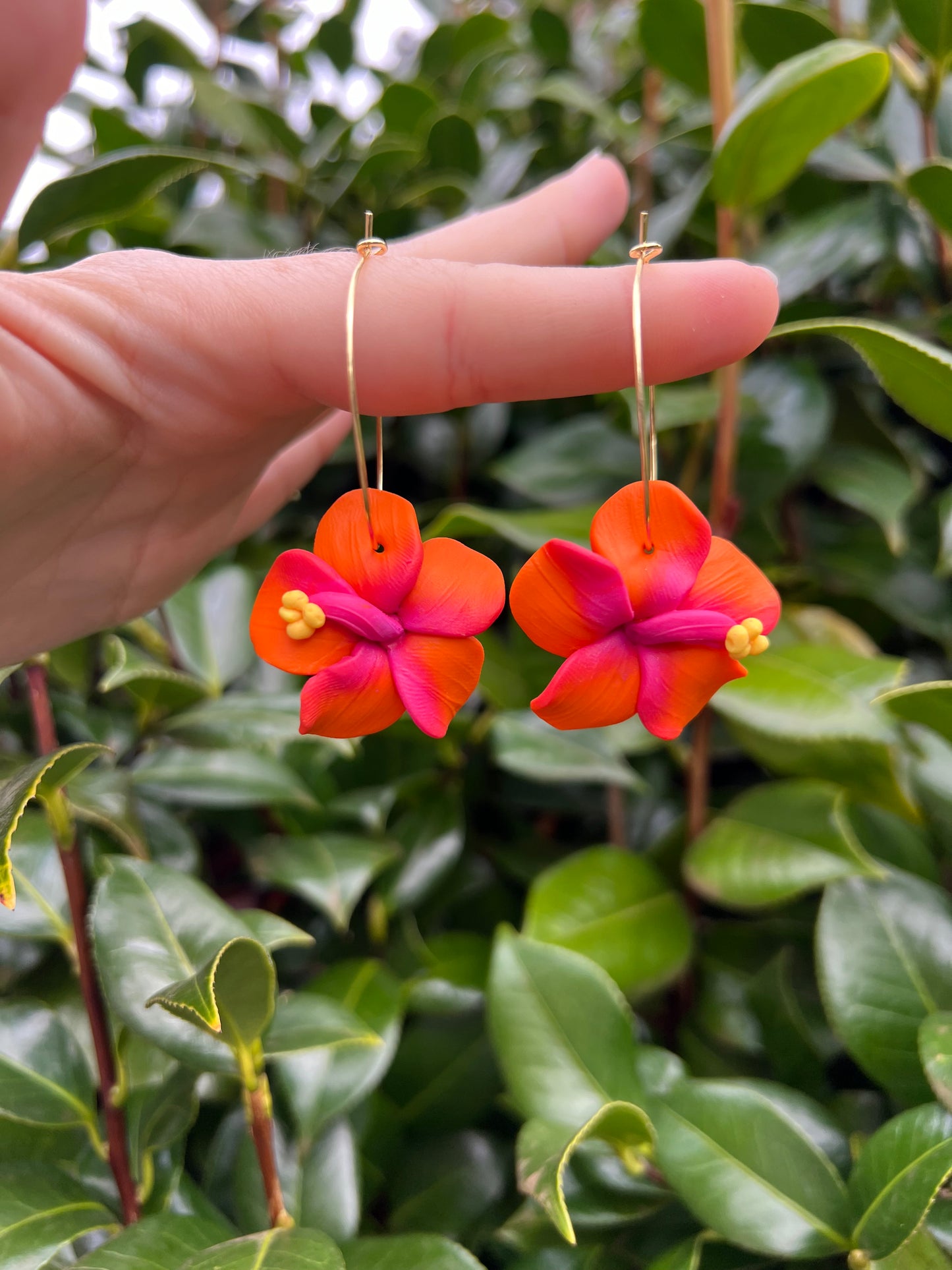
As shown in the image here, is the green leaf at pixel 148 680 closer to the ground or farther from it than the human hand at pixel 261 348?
closer to the ground

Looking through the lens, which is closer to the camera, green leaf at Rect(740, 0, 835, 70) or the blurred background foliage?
the blurred background foliage

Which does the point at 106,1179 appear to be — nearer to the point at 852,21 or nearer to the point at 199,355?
the point at 199,355

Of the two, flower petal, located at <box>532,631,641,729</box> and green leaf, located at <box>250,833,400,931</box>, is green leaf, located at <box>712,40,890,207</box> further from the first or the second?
green leaf, located at <box>250,833,400,931</box>

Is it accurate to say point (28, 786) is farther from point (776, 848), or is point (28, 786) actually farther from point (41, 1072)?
point (776, 848)

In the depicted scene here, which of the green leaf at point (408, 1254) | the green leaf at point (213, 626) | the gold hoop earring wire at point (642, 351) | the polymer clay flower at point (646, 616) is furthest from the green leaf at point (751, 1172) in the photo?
the green leaf at point (213, 626)

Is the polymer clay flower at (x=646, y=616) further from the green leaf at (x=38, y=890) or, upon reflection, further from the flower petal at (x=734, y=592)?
the green leaf at (x=38, y=890)

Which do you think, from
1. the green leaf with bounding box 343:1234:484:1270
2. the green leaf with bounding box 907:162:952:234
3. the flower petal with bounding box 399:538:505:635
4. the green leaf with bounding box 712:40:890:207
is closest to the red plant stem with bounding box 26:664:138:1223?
the green leaf with bounding box 343:1234:484:1270

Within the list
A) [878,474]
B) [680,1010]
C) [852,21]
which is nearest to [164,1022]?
[680,1010]

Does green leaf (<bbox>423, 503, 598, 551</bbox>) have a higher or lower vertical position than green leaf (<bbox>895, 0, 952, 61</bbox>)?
lower
